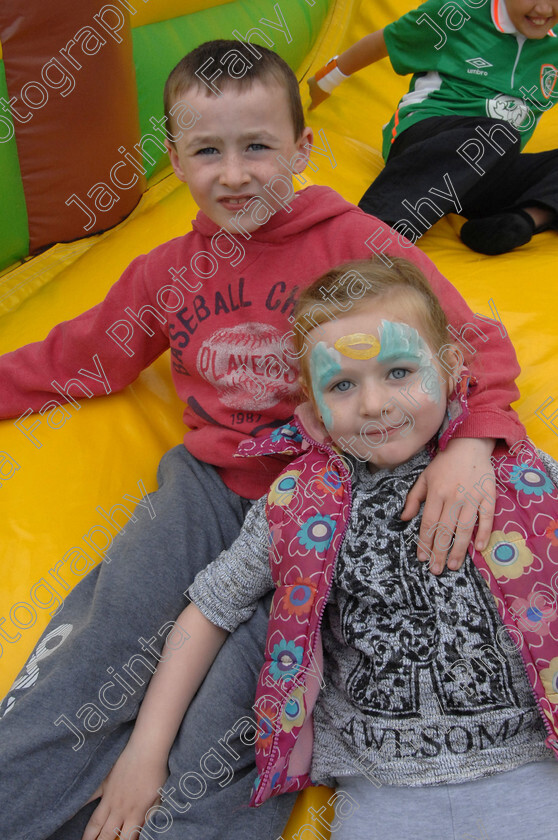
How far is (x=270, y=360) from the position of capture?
103cm

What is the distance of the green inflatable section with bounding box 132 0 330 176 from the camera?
1540 mm

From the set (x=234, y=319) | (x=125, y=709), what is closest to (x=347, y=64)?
(x=234, y=319)

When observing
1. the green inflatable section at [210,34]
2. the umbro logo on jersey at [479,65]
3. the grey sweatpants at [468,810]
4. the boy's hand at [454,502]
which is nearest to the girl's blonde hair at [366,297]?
the boy's hand at [454,502]

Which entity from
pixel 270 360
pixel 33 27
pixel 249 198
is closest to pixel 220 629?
pixel 270 360

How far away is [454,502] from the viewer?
81 cm

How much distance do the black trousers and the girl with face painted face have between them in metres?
0.71

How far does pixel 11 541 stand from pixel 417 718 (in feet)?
1.98

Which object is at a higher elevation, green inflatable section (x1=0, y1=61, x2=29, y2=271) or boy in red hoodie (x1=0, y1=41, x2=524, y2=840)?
green inflatable section (x1=0, y1=61, x2=29, y2=271)

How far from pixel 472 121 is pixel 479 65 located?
0.20 m

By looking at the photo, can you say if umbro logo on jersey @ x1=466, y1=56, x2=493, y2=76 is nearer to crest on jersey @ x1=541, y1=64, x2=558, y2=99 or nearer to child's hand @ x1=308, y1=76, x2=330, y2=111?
crest on jersey @ x1=541, y1=64, x2=558, y2=99

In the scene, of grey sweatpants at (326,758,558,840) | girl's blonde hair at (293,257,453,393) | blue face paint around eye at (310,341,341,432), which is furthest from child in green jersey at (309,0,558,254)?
grey sweatpants at (326,758,558,840)

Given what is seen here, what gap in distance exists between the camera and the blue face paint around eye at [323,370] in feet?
2.69

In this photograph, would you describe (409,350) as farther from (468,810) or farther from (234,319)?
(468,810)

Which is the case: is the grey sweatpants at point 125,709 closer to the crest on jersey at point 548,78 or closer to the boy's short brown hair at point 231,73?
the boy's short brown hair at point 231,73
